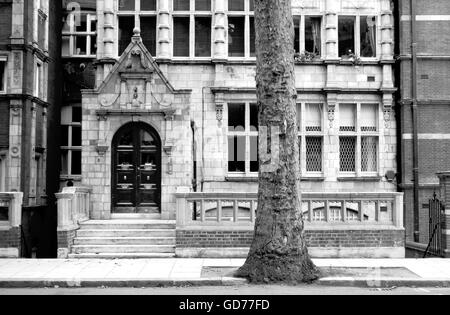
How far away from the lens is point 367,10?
2100 cm

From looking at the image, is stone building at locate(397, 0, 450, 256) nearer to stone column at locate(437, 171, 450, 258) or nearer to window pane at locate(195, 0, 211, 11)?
stone column at locate(437, 171, 450, 258)

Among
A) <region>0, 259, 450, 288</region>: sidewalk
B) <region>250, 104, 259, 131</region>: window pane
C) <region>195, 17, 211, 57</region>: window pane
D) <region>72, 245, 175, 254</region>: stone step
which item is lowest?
<region>0, 259, 450, 288</region>: sidewalk

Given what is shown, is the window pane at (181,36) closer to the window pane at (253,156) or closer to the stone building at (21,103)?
the window pane at (253,156)

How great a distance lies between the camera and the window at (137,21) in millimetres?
20766

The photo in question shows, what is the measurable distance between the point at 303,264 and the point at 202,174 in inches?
356

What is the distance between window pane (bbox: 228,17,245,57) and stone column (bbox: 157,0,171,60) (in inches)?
88.0

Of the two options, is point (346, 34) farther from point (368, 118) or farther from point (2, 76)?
point (2, 76)

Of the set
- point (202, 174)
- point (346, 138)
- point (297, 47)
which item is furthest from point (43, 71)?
point (346, 138)

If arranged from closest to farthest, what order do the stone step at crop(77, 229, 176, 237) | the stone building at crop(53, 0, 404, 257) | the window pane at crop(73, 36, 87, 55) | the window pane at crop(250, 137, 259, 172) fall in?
the stone step at crop(77, 229, 176, 237)
the stone building at crop(53, 0, 404, 257)
the window pane at crop(250, 137, 259, 172)
the window pane at crop(73, 36, 87, 55)

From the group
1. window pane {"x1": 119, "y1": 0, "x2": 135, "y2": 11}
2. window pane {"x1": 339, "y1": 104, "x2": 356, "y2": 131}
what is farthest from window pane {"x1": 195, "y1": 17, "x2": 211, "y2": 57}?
window pane {"x1": 339, "y1": 104, "x2": 356, "y2": 131}

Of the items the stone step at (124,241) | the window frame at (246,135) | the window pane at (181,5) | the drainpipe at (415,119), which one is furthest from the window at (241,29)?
the stone step at (124,241)

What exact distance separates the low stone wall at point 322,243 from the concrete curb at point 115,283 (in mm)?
3364

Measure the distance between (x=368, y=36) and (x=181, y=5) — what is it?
22.5 ft

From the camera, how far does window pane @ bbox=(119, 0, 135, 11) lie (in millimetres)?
20844
